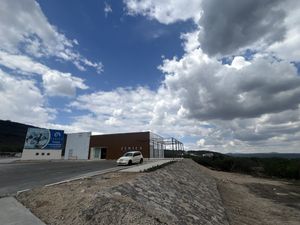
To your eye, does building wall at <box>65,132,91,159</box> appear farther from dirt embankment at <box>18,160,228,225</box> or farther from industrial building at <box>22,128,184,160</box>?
dirt embankment at <box>18,160,228,225</box>


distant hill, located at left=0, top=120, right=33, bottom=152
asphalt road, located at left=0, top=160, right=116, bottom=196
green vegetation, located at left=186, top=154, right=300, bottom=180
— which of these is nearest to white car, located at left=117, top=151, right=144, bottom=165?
asphalt road, located at left=0, top=160, right=116, bottom=196

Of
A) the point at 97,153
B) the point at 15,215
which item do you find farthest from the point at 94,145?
the point at 15,215

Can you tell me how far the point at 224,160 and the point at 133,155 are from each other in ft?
116

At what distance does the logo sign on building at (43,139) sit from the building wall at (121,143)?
275 inches

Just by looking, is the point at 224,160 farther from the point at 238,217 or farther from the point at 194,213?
the point at 194,213

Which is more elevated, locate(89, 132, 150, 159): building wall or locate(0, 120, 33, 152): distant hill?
locate(0, 120, 33, 152): distant hill

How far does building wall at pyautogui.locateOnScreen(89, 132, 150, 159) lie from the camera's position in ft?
147

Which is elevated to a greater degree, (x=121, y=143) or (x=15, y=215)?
(x=121, y=143)

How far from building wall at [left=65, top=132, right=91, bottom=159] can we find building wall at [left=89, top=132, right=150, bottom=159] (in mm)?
1575

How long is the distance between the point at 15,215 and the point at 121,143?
135 ft

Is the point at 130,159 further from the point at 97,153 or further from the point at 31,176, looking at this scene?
the point at 97,153

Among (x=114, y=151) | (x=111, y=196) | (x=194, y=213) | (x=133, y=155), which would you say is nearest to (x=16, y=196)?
(x=111, y=196)

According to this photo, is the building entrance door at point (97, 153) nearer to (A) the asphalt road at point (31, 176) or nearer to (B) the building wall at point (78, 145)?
(B) the building wall at point (78, 145)

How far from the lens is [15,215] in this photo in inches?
279
